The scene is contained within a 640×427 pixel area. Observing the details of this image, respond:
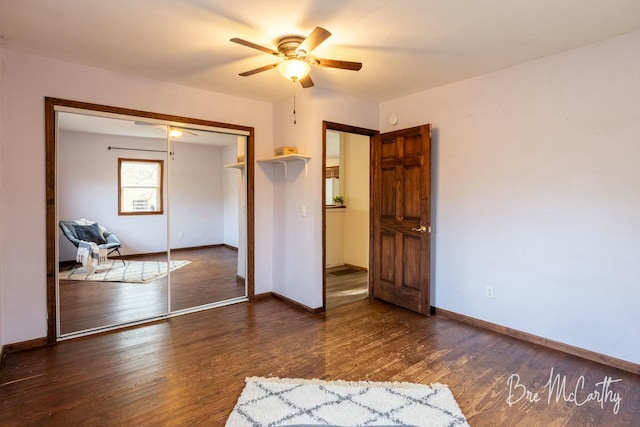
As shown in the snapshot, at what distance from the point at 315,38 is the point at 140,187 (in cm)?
254

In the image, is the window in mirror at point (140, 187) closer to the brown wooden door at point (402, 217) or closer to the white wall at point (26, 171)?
the white wall at point (26, 171)

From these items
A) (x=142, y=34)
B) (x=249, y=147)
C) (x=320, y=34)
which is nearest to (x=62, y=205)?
(x=142, y=34)

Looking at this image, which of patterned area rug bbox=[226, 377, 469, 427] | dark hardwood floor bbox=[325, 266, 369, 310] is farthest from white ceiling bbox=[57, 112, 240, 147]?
patterned area rug bbox=[226, 377, 469, 427]

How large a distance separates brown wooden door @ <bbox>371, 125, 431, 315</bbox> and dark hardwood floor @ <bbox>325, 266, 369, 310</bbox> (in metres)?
0.31

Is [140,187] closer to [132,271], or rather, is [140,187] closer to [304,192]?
[132,271]

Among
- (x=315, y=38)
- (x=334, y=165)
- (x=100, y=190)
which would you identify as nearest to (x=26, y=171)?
(x=100, y=190)

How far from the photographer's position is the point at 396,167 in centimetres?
392

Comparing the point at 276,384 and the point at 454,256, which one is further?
the point at 454,256

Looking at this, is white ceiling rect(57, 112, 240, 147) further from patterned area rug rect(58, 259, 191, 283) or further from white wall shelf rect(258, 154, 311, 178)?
patterned area rug rect(58, 259, 191, 283)

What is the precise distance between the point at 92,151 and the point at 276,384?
280cm

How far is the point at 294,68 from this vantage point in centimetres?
255

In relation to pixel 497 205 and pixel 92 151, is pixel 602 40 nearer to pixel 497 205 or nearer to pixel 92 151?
pixel 497 205

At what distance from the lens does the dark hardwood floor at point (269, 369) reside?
79.5 inches

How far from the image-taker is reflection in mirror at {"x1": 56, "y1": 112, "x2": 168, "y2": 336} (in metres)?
3.12
